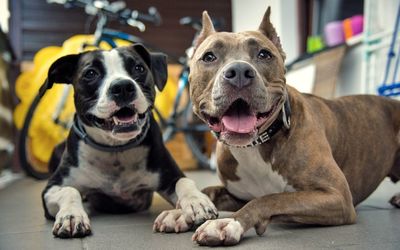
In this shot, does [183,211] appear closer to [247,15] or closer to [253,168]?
[253,168]

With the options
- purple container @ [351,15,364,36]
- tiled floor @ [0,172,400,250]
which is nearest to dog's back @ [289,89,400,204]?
tiled floor @ [0,172,400,250]

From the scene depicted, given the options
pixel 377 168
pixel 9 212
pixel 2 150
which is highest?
pixel 377 168

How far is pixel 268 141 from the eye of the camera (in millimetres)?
1852

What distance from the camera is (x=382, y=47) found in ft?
14.4

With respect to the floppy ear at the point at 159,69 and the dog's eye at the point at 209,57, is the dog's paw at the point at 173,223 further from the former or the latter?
the floppy ear at the point at 159,69

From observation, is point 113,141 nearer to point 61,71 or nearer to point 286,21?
point 61,71

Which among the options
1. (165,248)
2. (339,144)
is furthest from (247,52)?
(165,248)

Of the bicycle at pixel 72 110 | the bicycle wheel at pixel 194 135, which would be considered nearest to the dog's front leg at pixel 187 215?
the bicycle at pixel 72 110

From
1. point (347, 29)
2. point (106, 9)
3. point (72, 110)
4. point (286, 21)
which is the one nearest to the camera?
point (106, 9)

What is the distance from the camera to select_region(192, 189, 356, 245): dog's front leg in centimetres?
150

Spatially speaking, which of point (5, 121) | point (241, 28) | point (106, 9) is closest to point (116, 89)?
point (106, 9)

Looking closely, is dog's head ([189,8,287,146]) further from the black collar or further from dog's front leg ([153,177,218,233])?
dog's front leg ([153,177,218,233])

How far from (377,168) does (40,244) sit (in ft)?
5.18

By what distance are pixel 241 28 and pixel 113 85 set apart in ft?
17.6
